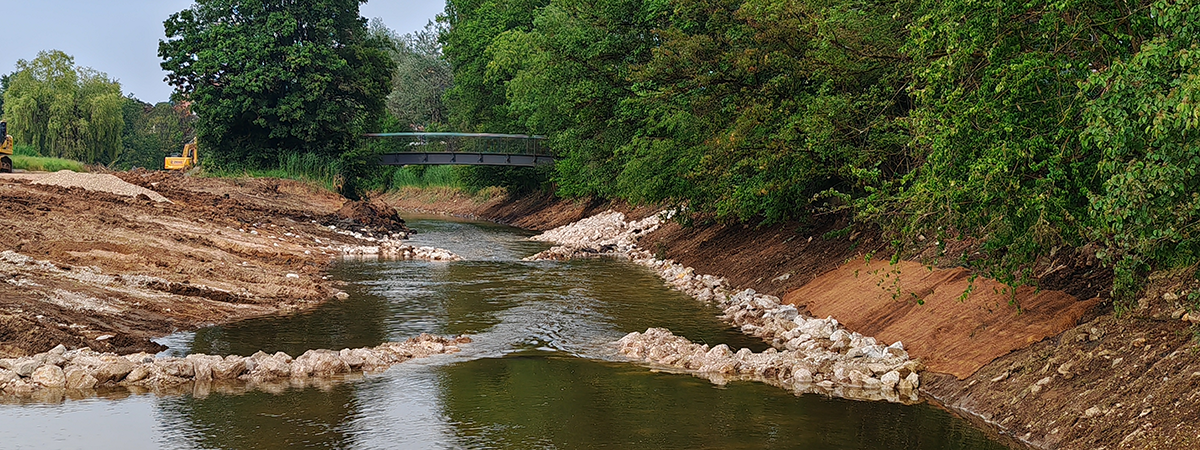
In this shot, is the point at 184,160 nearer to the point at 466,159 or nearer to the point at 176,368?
the point at 466,159

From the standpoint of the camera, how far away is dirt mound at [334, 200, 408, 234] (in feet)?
122

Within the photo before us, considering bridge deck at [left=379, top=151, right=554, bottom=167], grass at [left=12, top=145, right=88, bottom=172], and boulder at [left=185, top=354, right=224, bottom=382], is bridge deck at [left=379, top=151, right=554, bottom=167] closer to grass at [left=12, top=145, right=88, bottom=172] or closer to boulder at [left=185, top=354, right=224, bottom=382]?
grass at [left=12, top=145, right=88, bottom=172]

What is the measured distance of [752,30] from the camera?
21.0 metres

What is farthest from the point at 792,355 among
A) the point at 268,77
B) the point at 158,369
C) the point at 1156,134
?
the point at 268,77

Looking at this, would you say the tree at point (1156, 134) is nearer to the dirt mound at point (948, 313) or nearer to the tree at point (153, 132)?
the dirt mound at point (948, 313)

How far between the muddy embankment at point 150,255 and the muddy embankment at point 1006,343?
7.29 meters

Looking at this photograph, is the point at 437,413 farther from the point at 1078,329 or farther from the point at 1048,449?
the point at 1078,329

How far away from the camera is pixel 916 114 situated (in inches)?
495

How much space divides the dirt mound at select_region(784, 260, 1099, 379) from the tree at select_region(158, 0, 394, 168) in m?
32.4

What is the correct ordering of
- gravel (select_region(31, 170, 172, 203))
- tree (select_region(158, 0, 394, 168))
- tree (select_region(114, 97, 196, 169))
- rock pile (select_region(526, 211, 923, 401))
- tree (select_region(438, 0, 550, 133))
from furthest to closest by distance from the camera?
tree (select_region(114, 97, 196, 169)) < tree (select_region(438, 0, 550, 133)) < tree (select_region(158, 0, 394, 168)) < gravel (select_region(31, 170, 172, 203)) < rock pile (select_region(526, 211, 923, 401))

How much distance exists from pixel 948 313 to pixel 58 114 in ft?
199

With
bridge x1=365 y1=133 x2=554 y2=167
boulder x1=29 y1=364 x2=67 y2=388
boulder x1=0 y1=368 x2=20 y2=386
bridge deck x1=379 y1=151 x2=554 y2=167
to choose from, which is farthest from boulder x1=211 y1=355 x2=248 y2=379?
bridge x1=365 y1=133 x2=554 y2=167

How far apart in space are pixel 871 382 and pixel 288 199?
31.6m

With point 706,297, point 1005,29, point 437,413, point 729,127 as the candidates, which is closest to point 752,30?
point 729,127
